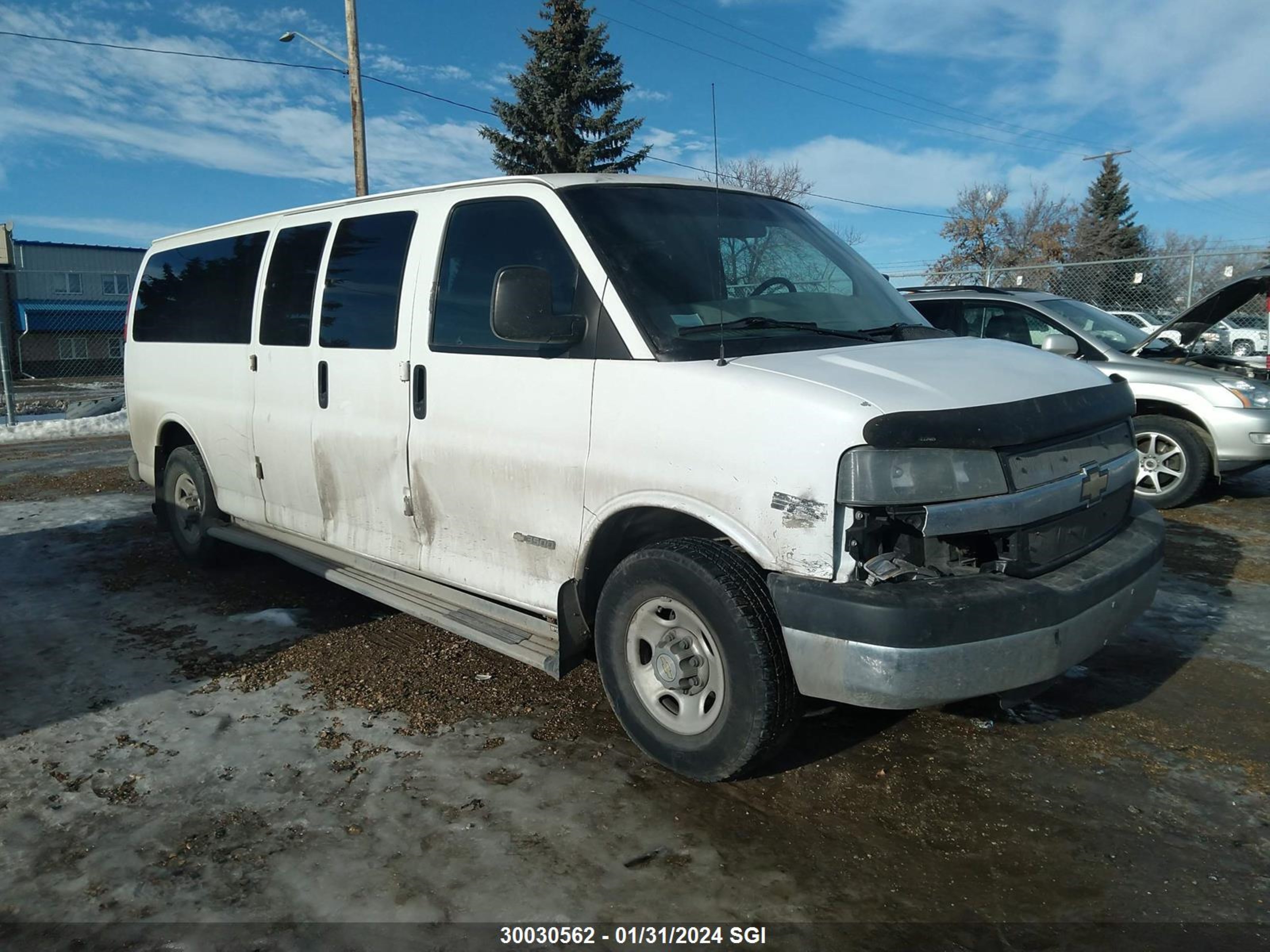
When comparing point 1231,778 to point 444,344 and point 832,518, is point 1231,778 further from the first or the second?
point 444,344

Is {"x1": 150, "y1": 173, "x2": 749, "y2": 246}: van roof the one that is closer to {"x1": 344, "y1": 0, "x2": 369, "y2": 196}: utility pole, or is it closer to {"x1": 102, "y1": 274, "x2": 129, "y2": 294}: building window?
{"x1": 344, "y1": 0, "x2": 369, "y2": 196}: utility pole

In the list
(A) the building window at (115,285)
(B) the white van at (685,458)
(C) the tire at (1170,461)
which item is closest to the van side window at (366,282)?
(B) the white van at (685,458)

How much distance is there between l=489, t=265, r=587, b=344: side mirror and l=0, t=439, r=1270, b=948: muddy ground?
1.58 m

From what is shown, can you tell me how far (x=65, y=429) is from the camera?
1394cm

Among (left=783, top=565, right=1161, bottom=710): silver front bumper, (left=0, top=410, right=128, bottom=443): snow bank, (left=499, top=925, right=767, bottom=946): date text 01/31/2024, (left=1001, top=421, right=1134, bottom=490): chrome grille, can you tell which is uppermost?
(left=1001, top=421, right=1134, bottom=490): chrome grille

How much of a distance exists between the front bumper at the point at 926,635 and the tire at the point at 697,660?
0.35 ft

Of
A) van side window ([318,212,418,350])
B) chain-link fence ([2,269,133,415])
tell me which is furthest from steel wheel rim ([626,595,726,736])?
chain-link fence ([2,269,133,415])

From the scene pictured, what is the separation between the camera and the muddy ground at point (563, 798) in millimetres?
2604

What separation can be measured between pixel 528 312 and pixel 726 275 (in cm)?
86

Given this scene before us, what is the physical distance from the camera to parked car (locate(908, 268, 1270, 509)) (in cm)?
723

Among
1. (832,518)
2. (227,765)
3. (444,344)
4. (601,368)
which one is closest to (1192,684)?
(832,518)

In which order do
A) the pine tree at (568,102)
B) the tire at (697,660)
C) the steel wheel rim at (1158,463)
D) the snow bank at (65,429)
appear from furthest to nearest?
the pine tree at (568,102)
the snow bank at (65,429)
the steel wheel rim at (1158,463)
the tire at (697,660)

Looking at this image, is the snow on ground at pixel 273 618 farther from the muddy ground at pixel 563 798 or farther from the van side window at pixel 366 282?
the van side window at pixel 366 282

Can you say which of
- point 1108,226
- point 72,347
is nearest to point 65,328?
point 72,347
